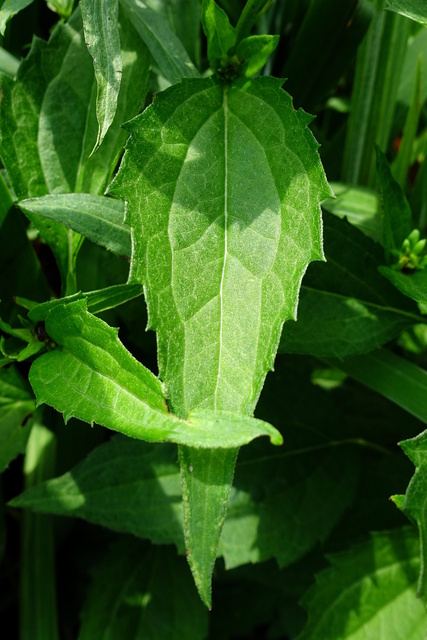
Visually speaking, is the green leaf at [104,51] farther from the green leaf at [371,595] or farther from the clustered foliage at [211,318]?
the green leaf at [371,595]

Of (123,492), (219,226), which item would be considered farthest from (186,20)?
(123,492)

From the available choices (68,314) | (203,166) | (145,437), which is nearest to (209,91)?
(203,166)

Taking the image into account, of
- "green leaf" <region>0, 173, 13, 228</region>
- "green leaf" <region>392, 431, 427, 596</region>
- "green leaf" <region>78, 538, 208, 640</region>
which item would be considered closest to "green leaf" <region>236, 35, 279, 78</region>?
"green leaf" <region>0, 173, 13, 228</region>

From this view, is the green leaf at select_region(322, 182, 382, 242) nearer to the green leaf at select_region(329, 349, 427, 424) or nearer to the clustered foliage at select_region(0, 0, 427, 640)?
the clustered foliage at select_region(0, 0, 427, 640)

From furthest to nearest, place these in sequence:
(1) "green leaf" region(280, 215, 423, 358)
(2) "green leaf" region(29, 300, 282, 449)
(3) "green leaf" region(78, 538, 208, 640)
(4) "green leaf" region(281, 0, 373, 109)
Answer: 1. (3) "green leaf" region(78, 538, 208, 640)
2. (4) "green leaf" region(281, 0, 373, 109)
3. (1) "green leaf" region(280, 215, 423, 358)
4. (2) "green leaf" region(29, 300, 282, 449)

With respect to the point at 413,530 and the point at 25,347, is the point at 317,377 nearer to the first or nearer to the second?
the point at 413,530
